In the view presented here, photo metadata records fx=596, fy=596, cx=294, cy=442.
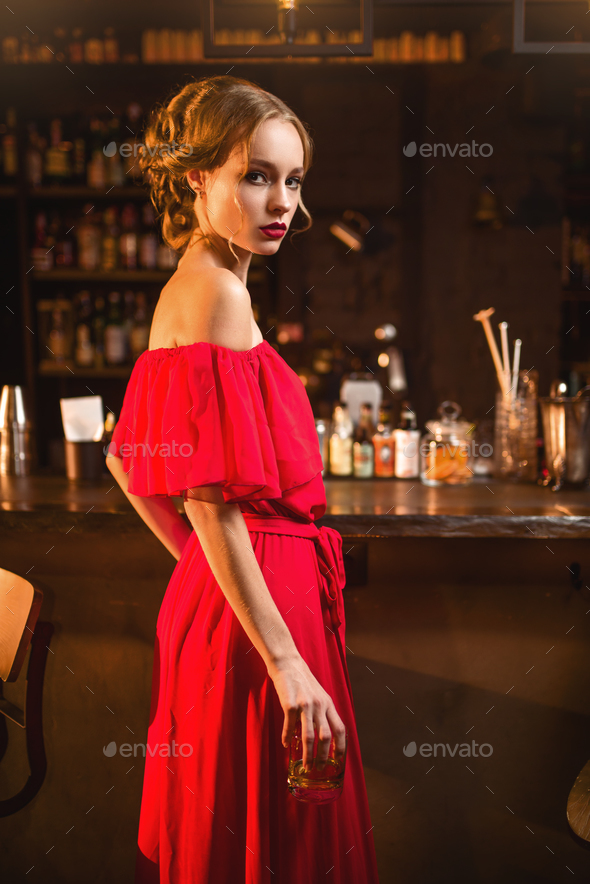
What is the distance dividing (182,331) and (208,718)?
0.53 m

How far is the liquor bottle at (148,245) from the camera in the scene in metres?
2.86

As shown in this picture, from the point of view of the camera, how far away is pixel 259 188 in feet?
2.55

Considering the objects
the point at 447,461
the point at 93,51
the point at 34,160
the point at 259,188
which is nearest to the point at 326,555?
the point at 259,188

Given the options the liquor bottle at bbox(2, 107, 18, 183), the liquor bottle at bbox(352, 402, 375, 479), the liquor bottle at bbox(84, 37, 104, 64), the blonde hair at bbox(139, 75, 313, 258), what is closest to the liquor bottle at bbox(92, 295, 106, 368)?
the liquor bottle at bbox(2, 107, 18, 183)

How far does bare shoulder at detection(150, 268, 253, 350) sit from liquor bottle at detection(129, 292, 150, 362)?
7.42 feet

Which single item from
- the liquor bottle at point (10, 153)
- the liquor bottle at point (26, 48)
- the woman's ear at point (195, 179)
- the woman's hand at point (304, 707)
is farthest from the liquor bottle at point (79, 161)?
the woman's hand at point (304, 707)

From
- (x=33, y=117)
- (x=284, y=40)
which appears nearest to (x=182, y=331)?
(x=284, y=40)

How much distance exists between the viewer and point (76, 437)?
5.04 ft

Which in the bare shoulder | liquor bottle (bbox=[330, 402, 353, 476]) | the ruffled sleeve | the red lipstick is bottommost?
liquor bottle (bbox=[330, 402, 353, 476])

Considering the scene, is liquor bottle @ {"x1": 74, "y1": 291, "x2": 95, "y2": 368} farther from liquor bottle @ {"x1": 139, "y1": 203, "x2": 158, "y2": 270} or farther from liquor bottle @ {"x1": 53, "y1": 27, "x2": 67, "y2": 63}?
liquor bottle @ {"x1": 53, "y1": 27, "x2": 67, "y2": 63}

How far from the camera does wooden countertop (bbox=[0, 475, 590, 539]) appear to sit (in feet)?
3.80

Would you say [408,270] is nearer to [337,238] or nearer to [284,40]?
[337,238]

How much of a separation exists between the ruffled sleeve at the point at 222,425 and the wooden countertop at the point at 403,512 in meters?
0.39

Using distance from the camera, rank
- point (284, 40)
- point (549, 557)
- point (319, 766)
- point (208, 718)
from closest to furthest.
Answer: point (319, 766)
point (208, 718)
point (549, 557)
point (284, 40)
